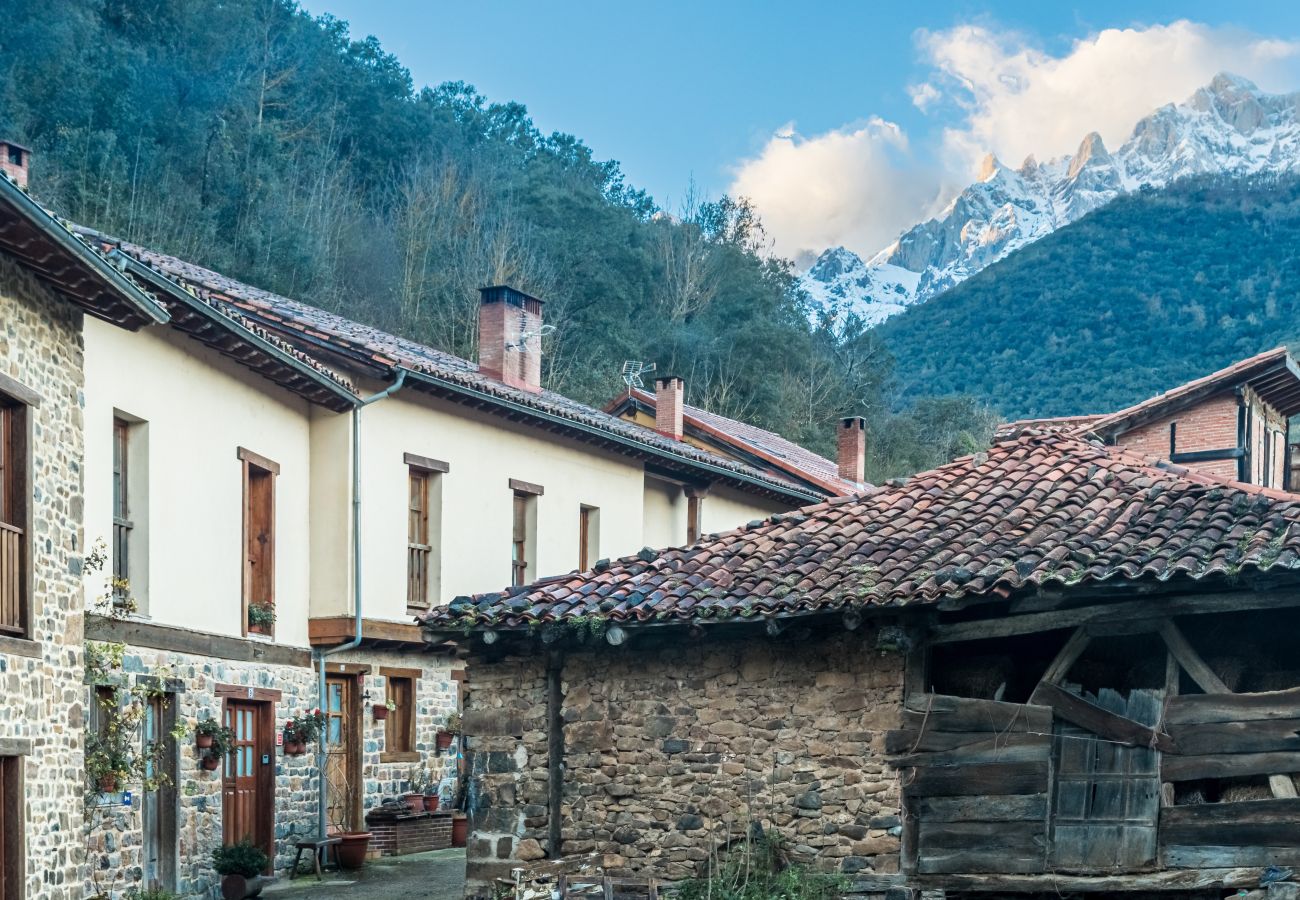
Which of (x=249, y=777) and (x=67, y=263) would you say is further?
(x=249, y=777)

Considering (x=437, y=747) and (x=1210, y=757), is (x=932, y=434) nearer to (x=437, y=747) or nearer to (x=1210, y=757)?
(x=437, y=747)

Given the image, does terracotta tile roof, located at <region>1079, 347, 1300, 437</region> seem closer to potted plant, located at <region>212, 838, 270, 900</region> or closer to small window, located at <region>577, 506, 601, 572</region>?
small window, located at <region>577, 506, 601, 572</region>

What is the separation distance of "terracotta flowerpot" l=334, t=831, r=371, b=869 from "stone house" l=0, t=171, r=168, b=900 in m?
5.19

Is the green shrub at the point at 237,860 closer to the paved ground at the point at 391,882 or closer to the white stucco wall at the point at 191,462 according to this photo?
the paved ground at the point at 391,882

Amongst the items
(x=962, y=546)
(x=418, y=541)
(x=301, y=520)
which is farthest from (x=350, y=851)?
(x=962, y=546)

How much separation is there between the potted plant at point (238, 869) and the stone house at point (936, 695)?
3722 mm

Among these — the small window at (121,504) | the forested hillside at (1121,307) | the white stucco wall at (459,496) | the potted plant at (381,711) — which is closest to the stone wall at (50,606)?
the small window at (121,504)

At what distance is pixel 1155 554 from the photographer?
9648 mm

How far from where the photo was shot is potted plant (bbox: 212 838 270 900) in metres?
14.6

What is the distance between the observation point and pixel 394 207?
131 feet

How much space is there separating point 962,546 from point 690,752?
2.47m

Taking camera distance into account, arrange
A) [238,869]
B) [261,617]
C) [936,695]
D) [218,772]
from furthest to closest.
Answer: [261,617]
[218,772]
[238,869]
[936,695]

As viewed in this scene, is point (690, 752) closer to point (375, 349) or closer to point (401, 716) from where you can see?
point (375, 349)

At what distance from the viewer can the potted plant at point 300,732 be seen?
16500 mm
